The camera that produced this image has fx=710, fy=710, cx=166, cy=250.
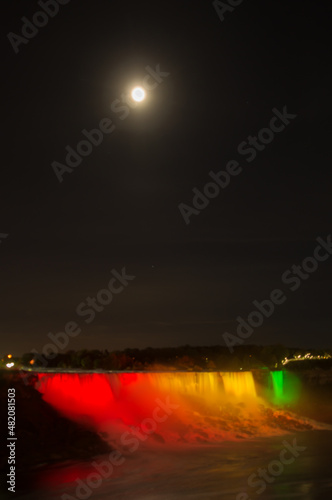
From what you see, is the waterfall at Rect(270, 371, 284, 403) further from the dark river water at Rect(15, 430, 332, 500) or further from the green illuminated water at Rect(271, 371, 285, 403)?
the dark river water at Rect(15, 430, 332, 500)

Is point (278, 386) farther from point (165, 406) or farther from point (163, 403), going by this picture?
point (165, 406)

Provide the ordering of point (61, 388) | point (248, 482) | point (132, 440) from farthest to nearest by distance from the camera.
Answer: point (61, 388), point (132, 440), point (248, 482)

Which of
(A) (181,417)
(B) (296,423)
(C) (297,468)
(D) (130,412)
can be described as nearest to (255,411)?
(B) (296,423)

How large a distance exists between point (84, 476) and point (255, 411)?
2715cm

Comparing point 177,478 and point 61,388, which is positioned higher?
point 61,388

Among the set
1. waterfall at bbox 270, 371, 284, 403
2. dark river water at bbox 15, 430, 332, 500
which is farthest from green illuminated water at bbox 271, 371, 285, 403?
dark river water at bbox 15, 430, 332, 500

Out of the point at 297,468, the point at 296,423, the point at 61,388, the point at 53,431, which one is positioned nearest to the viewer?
the point at 297,468

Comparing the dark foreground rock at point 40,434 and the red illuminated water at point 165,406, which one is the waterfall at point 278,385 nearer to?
the red illuminated water at point 165,406

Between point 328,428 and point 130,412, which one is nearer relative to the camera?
point 130,412

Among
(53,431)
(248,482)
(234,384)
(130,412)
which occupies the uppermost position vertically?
(234,384)

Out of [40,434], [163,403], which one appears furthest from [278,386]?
[40,434]

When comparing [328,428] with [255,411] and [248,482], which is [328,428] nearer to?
[255,411]

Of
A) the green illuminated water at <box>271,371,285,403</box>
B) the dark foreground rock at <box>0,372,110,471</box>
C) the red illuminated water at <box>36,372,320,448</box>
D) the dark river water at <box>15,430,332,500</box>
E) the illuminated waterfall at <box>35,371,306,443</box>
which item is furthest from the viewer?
the green illuminated water at <box>271,371,285,403</box>

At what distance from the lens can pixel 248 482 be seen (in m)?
29.9
